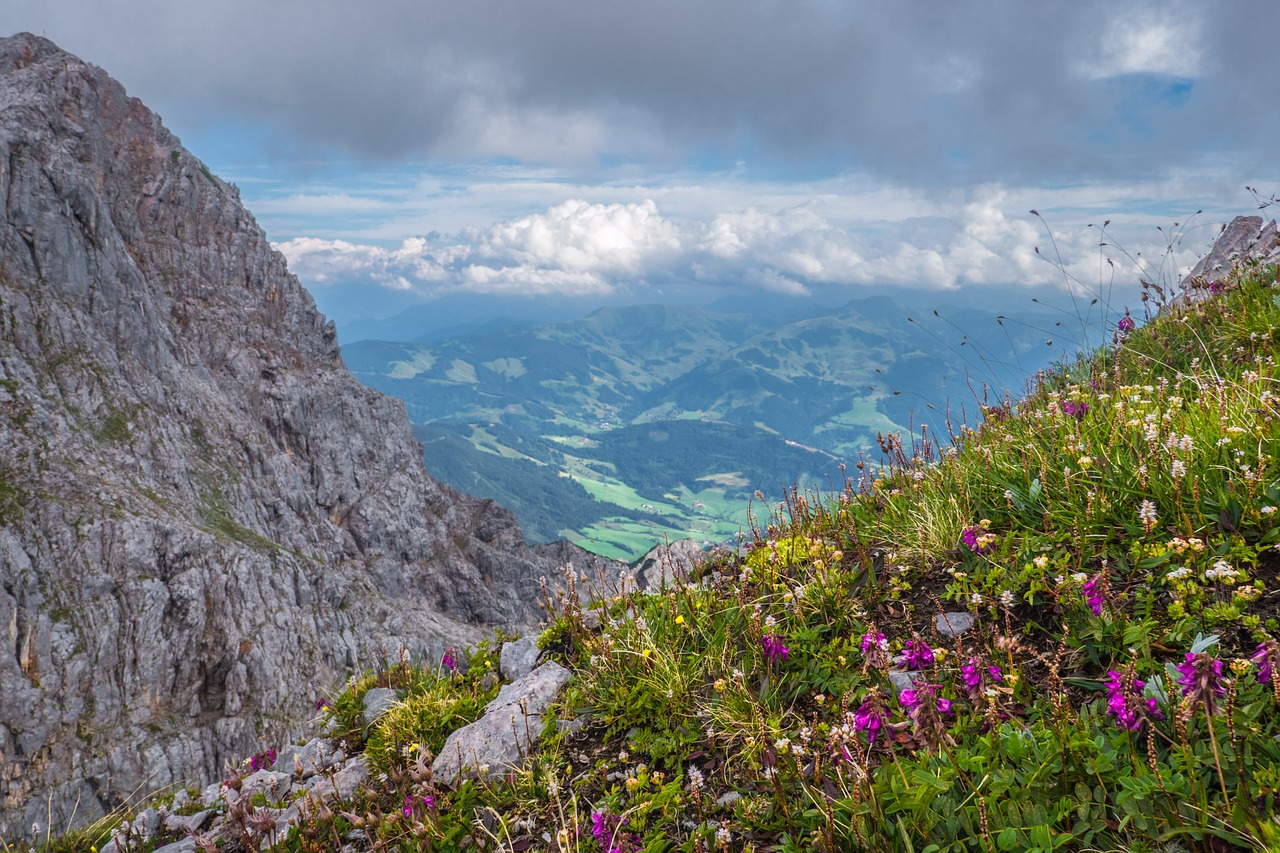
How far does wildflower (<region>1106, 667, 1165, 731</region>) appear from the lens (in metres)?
2.91

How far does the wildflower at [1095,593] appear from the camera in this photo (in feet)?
13.3

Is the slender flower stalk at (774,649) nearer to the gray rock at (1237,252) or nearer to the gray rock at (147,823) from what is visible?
the gray rock at (147,823)

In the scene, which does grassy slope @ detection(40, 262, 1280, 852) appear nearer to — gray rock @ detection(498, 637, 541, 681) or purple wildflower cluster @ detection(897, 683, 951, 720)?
purple wildflower cluster @ detection(897, 683, 951, 720)

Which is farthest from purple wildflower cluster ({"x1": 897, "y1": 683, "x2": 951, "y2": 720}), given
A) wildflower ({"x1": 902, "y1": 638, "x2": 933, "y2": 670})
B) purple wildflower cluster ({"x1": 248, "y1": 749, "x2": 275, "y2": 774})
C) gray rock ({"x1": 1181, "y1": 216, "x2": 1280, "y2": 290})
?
gray rock ({"x1": 1181, "y1": 216, "x2": 1280, "y2": 290})

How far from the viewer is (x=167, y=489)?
70625 millimetres

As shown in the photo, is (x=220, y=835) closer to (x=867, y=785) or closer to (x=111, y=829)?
(x=111, y=829)

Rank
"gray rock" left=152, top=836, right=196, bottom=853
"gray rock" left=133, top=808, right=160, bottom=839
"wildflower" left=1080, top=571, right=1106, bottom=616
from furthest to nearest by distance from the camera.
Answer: "gray rock" left=133, top=808, right=160, bottom=839 → "gray rock" left=152, top=836, right=196, bottom=853 → "wildflower" left=1080, top=571, right=1106, bottom=616

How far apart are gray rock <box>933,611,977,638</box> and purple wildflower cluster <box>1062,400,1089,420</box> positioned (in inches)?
107

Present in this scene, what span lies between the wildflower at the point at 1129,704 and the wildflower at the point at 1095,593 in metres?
0.82

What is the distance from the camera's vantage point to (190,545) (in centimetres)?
6319

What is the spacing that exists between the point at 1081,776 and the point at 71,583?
74.8 meters

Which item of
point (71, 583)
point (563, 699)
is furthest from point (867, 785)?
point (71, 583)

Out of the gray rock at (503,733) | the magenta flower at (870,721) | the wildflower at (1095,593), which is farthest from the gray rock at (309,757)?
the wildflower at (1095,593)

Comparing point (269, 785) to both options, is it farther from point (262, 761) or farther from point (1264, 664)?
point (1264, 664)
